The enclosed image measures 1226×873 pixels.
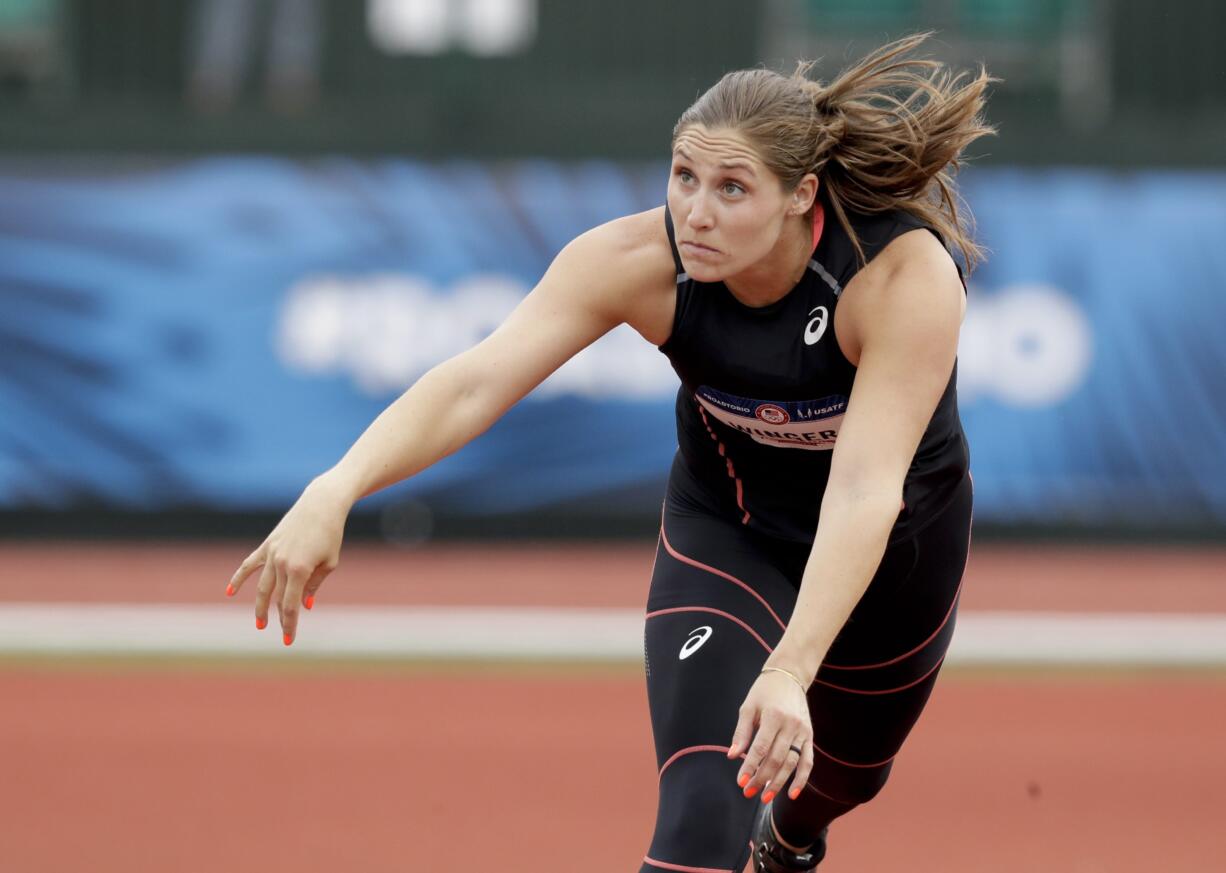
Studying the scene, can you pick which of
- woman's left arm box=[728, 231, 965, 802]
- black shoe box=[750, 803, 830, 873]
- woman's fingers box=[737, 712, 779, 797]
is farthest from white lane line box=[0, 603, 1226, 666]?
woman's fingers box=[737, 712, 779, 797]

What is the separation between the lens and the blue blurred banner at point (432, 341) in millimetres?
→ 12008

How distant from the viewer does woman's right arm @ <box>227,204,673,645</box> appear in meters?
3.56

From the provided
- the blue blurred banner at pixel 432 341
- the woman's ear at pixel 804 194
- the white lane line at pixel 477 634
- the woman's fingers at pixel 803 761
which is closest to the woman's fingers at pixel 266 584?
the woman's fingers at pixel 803 761

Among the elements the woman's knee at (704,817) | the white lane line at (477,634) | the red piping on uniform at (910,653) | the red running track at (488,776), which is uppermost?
the red piping on uniform at (910,653)

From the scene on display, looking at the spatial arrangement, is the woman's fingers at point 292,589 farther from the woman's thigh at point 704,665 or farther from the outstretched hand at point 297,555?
the woman's thigh at point 704,665

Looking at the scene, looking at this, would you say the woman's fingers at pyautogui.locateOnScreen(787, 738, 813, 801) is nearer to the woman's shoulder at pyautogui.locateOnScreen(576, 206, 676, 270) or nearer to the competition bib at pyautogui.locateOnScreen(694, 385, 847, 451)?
the competition bib at pyautogui.locateOnScreen(694, 385, 847, 451)

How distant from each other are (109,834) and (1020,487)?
7.72m

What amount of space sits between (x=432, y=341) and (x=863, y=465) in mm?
8668

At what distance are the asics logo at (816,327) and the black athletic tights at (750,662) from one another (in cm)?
61

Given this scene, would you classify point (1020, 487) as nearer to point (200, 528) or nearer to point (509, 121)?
point (509, 121)

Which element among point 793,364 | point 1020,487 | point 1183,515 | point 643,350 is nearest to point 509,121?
point 643,350

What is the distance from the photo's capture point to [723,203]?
3.63 meters

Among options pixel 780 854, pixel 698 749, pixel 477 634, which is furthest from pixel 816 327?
pixel 477 634

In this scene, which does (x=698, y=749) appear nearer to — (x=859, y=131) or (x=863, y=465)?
(x=863, y=465)
